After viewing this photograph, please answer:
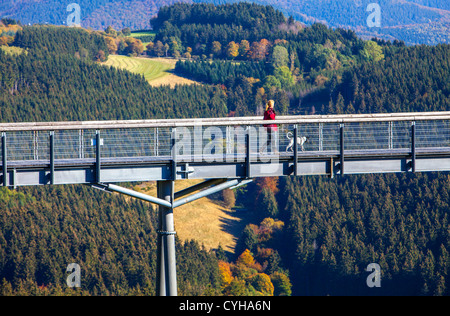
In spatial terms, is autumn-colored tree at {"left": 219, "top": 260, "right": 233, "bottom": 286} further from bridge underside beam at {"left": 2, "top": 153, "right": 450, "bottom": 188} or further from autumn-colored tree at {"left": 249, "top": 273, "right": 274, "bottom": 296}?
bridge underside beam at {"left": 2, "top": 153, "right": 450, "bottom": 188}

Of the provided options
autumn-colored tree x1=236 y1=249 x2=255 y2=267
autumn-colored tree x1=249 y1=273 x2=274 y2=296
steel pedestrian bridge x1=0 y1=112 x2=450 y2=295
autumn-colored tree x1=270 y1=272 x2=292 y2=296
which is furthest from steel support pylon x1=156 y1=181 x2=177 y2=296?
autumn-colored tree x1=236 y1=249 x2=255 y2=267

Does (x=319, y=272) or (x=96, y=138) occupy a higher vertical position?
(x=96, y=138)

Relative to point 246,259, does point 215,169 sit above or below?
above

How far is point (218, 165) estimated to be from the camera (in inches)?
1009

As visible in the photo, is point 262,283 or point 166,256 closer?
point 166,256

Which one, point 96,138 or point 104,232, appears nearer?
point 96,138

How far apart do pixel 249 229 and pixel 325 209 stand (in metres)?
18.8

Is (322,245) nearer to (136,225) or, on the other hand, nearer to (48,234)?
(136,225)

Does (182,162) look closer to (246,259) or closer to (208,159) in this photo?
(208,159)

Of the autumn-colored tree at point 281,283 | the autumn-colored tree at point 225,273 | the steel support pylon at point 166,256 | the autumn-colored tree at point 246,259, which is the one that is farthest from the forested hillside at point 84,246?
the steel support pylon at point 166,256

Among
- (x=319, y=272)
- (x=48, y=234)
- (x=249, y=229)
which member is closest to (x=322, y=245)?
(x=319, y=272)

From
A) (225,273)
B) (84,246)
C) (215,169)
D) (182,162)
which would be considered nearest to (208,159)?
(215,169)
